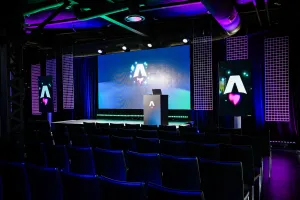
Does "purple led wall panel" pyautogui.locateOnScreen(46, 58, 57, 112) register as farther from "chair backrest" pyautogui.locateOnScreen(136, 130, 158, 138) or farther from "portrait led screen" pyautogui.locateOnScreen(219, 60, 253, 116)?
"portrait led screen" pyautogui.locateOnScreen(219, 60, 253, 116)

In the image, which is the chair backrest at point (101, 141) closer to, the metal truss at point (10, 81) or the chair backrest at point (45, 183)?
the metal truss at point (10, 81)

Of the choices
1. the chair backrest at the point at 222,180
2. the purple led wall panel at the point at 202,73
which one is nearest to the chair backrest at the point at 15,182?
the chair backrest at the point at 222,180

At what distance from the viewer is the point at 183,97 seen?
10.9 meters

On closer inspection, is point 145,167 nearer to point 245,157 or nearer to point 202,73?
point 245,157

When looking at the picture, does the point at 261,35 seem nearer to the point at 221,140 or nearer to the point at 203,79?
the point at 203,79

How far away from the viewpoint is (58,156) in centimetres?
416

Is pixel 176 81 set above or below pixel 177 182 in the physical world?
above

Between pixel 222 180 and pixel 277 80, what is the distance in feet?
22.1

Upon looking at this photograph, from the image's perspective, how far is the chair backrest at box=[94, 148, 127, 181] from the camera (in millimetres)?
3752

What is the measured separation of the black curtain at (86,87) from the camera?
1345 cm

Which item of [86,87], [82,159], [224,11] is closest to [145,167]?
[82,159]

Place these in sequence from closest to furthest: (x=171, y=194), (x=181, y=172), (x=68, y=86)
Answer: (x=171, y=194) → (x=181, y=172) → (x=68, y=86)

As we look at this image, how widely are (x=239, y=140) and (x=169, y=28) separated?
616 centimetres

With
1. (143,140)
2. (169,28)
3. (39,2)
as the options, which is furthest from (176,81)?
(143,140)
